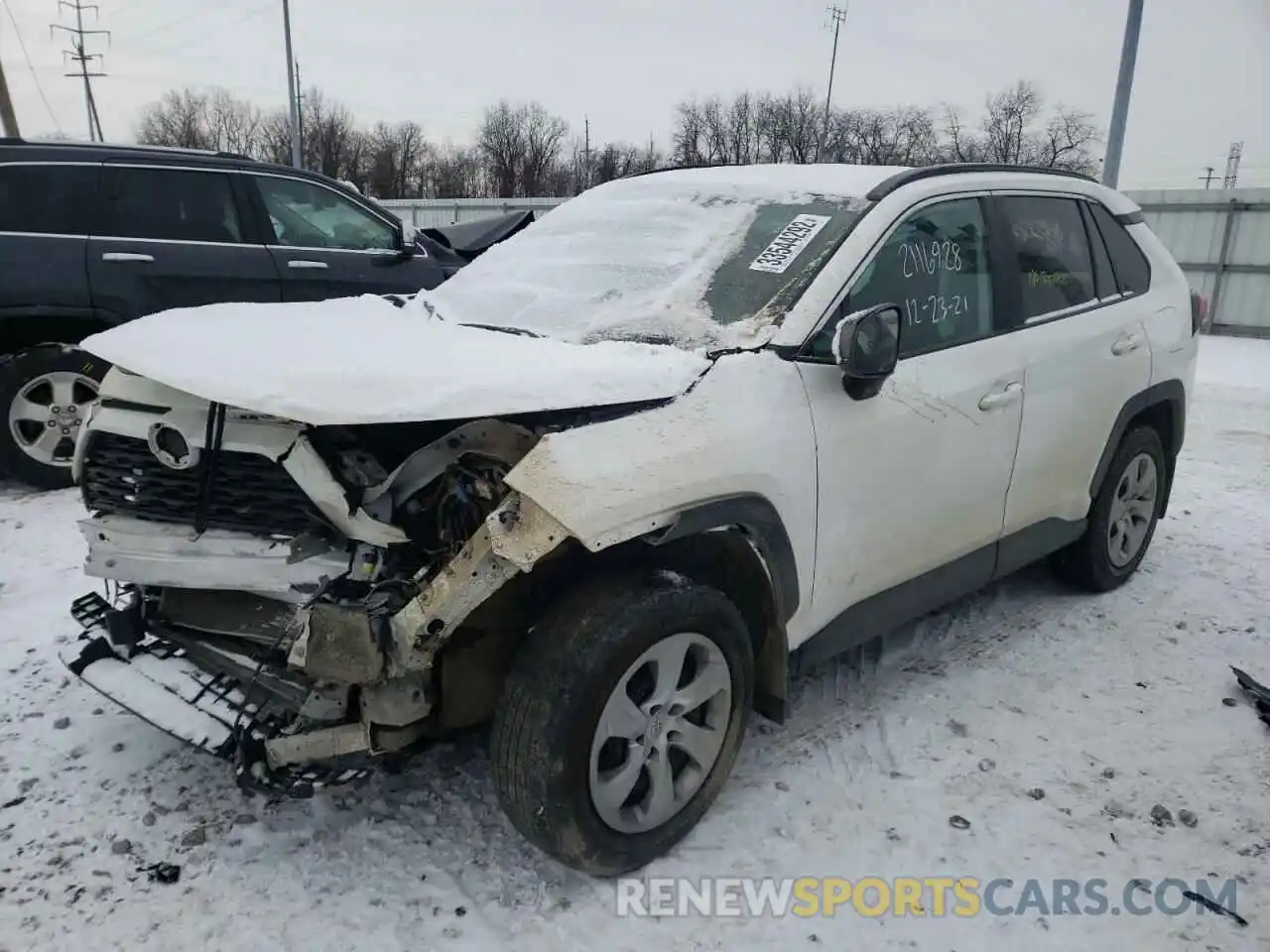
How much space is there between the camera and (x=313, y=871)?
2535 mm

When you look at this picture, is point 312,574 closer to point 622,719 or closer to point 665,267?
point 622,719

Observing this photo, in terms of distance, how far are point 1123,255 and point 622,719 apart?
3258 millimetres

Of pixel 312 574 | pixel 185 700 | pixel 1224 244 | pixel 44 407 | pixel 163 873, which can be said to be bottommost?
pixel 163 873

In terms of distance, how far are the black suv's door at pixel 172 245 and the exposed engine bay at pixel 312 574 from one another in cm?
332

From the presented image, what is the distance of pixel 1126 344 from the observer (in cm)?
400

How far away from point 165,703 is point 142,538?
0.46m

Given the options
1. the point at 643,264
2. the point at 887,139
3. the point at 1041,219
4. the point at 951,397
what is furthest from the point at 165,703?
the point at 887,139

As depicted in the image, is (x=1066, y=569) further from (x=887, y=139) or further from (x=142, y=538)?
(x=887, y=139)

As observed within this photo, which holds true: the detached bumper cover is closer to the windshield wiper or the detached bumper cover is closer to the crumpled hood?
the crumpled hood

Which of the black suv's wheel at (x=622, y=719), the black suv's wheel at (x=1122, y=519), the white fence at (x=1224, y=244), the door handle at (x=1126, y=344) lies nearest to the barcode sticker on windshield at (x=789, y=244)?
the black suv's wheel at (x=622, y=719)

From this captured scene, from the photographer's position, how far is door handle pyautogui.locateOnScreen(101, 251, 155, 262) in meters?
5.56

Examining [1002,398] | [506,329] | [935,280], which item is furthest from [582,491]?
[1002,398]

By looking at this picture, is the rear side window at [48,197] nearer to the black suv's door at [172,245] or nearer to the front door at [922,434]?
the black suv's door at [172,245]

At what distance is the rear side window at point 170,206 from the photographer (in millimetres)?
5695
